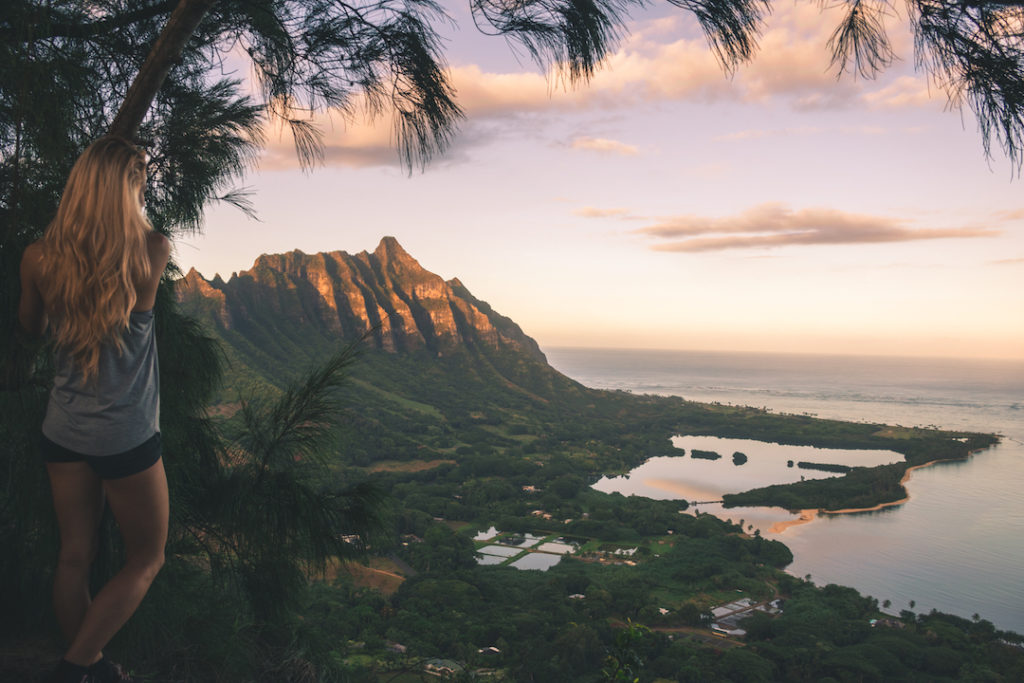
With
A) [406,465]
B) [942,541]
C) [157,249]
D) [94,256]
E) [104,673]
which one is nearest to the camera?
[94,256]

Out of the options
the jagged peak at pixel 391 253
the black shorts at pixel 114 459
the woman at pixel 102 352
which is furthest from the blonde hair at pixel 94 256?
the jagged peak at pixel 391 253

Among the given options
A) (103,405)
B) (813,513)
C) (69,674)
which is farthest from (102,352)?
(813,513)

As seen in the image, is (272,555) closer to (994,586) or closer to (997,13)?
(997,13)

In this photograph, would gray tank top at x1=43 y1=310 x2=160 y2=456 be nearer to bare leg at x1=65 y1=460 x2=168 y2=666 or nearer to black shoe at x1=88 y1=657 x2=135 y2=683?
bare leg at x1=65 y1=460 x2=168 y2=666

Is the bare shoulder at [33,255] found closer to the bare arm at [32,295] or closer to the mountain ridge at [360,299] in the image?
the bare arm at [32,295]

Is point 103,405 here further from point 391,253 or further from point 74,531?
point 391,253

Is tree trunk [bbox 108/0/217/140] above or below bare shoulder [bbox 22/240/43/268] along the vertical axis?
above

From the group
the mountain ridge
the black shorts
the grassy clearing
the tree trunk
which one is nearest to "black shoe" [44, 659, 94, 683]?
Result: the black shorts
